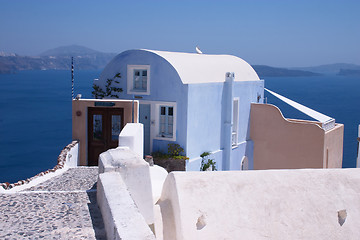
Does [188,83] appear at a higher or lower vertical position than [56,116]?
higher

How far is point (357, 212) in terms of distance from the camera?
9875mm

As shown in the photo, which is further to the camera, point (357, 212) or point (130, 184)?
point (357, 212)

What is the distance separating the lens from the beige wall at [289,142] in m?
19.5

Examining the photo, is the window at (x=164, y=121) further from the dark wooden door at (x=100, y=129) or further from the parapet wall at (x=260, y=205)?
the parapet wall at (x=260, y=205)

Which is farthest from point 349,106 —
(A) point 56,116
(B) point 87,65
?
(B) point 87,65

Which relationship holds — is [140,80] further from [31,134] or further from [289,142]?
[31,134]

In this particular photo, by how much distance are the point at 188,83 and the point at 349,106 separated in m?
77.7

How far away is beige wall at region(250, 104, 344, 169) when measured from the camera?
19.5 meters

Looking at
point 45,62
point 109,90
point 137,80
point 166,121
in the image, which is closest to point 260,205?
point 166,121

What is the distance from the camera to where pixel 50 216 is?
6.16 m

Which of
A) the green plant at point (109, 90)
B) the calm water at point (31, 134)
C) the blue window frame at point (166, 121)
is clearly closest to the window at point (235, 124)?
the blue window frame at point (166, 121)

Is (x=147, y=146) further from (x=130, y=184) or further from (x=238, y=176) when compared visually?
(x=130, y=184)

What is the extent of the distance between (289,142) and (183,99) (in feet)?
20.2

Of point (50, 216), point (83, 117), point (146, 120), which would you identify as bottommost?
point (50, 216)
